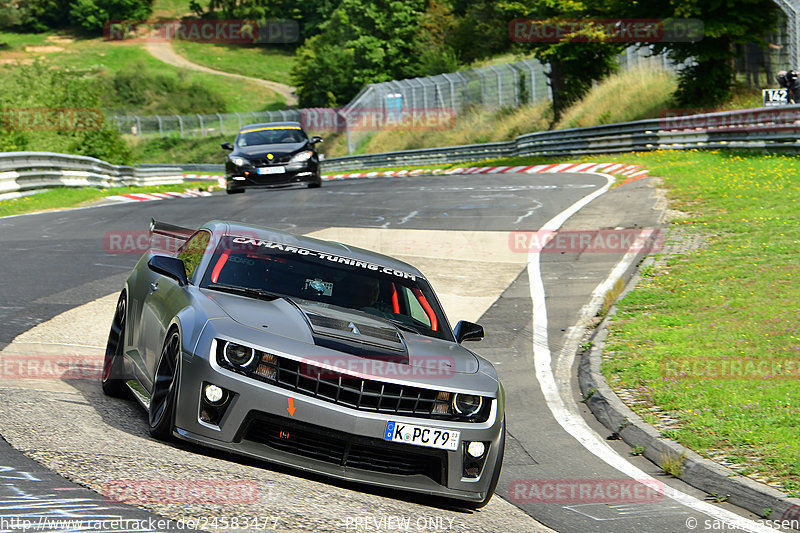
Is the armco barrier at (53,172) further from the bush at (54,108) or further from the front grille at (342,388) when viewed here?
the front grille at (342,388)

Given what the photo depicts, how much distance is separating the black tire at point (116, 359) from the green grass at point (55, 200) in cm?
1631

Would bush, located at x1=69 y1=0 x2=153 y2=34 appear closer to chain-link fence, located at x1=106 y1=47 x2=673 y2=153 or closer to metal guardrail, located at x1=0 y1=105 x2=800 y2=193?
chain-link fence, located at x1=106 y1=47 x2=673 y2=153

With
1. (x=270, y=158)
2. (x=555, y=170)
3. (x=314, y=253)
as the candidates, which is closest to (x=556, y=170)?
(x=555, y=170)

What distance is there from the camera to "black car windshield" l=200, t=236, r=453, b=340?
22.1ft

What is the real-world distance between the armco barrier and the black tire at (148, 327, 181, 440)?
2027 cm

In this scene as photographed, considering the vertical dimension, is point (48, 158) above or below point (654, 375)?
above

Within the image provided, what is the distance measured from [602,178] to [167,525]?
890 inches

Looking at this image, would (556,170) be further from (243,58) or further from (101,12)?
(101,12)

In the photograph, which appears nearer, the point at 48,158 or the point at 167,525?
the point at 167,525

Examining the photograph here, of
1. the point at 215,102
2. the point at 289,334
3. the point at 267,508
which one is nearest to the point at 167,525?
the point at 267,508

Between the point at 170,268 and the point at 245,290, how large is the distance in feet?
1.71

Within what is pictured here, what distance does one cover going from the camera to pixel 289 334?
18.8 feet

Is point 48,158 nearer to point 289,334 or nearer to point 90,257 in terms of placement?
point 90,257

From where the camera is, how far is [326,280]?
687 centimetres
